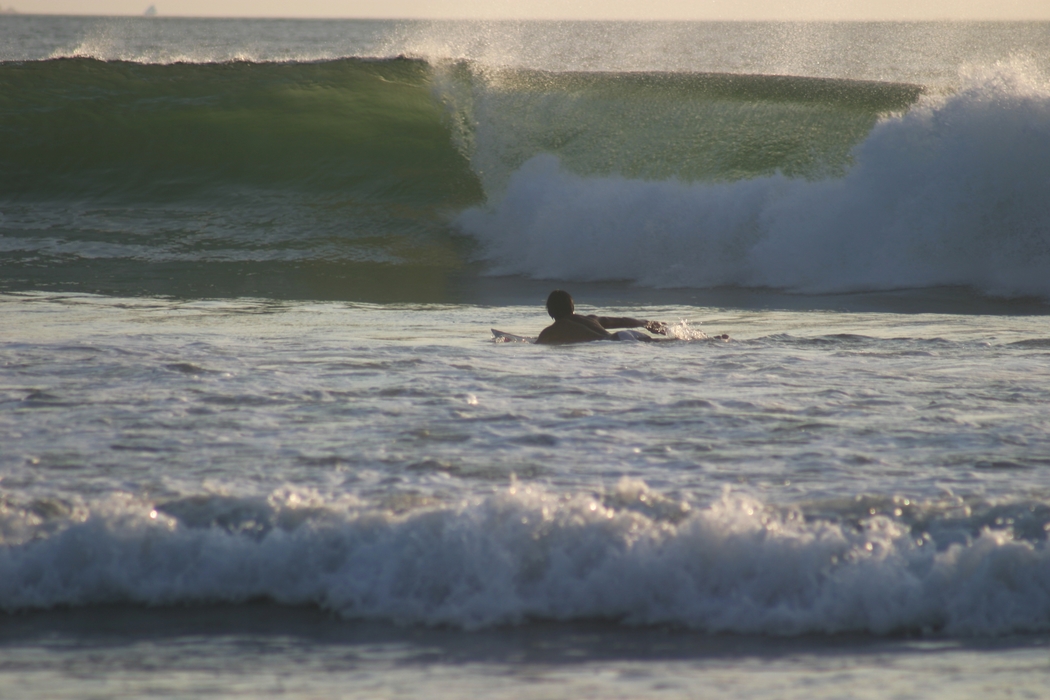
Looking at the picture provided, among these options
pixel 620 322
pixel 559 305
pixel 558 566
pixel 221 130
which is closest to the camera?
pixel 558 566

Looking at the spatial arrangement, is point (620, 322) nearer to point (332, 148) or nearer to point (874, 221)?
point (874, 221)

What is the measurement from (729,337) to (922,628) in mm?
5072

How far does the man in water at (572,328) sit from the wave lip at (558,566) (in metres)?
4.28

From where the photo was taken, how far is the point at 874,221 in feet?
42.4

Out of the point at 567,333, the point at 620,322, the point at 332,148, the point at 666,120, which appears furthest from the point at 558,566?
the point at 332,148

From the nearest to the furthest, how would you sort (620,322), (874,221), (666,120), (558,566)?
(558,566)
(620,322)
(874,221)
(666,120)

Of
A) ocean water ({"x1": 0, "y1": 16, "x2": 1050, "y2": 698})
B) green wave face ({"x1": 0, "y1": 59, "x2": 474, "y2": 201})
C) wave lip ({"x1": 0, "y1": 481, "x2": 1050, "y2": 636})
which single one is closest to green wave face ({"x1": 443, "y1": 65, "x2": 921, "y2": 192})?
ocean water ({"x1": 0, "y1": 16, "x2": 1050, "y2": 698})

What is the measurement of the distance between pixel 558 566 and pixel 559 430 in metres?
1.68

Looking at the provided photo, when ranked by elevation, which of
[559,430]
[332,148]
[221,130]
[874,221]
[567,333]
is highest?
[221,130]

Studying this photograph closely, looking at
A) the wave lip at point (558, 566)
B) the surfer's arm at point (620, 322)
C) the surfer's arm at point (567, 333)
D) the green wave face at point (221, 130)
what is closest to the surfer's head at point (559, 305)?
the surfer's arm at point (567, 333)

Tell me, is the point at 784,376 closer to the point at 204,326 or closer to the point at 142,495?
the point at 142,495

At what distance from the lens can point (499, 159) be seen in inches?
640

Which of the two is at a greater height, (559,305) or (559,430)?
(559,305)

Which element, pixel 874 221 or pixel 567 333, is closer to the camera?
pixel 567 333
